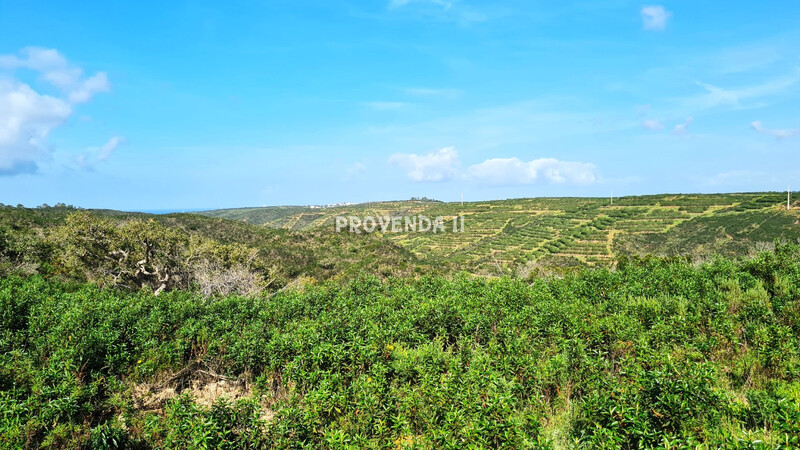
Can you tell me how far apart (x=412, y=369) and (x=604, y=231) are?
5542 cm

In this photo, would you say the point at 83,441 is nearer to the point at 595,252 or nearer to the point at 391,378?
the point at 391,378

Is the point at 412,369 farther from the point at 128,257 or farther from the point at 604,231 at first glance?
the point at 604,231

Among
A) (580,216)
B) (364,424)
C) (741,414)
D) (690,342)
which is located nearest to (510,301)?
(690,342)

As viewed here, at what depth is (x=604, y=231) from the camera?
176 feet

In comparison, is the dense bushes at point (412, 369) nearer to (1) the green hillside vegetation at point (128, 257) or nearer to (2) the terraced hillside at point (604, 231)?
(1) the green hillside vegetation at point (128, 257)

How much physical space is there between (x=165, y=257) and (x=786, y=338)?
21.2 metres

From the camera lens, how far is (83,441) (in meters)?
4.46

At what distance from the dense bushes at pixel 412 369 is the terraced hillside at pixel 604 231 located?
25.1 meters

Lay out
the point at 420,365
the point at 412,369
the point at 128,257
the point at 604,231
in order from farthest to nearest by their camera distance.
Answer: the point at 604,231 → the point at 128,257 → the point at 412,369 → the point at 420,365

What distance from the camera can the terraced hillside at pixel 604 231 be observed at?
41.6m

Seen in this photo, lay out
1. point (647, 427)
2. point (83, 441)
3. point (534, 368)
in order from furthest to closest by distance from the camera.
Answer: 1. point (534, 368)
2. point (83, 441)
3. point (647, 427)

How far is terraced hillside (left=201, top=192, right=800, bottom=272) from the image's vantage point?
4162cm

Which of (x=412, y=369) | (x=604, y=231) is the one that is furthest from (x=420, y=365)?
(x=604, y=231)

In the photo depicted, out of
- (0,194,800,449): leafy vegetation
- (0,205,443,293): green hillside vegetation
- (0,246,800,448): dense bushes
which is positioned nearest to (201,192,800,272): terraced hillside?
(0,205,443,293): green hillside vegetation
